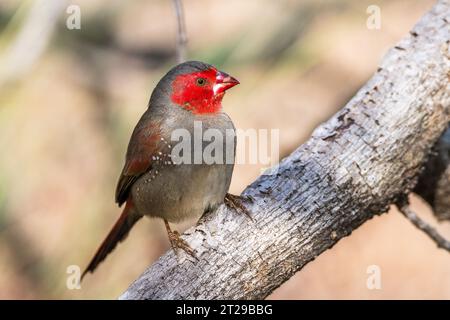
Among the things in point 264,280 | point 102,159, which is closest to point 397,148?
point 264,280

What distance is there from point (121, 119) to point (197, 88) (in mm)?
2463

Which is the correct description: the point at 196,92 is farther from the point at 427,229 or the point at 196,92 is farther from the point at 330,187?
the point at 427,229

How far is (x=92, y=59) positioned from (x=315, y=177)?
4001 mm

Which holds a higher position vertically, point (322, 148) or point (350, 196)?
point (322, 148)

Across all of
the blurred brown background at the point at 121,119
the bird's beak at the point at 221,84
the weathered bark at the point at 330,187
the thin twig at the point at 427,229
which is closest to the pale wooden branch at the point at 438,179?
the thin twig at the point at 427,229

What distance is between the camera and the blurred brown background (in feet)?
19.4

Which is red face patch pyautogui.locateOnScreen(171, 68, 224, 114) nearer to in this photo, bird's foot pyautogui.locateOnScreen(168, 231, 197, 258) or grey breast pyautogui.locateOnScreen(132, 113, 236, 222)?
grey breast pyautogui.locateOnScreen(132, 113, 236, 222)

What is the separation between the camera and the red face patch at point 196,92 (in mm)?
3885

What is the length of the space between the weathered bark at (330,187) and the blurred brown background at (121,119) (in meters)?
2.05

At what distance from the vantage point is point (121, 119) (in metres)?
6.24

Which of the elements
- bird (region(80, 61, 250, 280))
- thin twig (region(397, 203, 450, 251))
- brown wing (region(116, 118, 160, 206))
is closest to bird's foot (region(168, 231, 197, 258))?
bird (region(80, 61, 250, 280))

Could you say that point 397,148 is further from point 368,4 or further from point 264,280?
point 368,4

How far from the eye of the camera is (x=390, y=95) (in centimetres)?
408

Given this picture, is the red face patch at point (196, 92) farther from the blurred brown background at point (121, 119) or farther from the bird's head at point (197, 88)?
the blurred brown background at point (121, 119)
